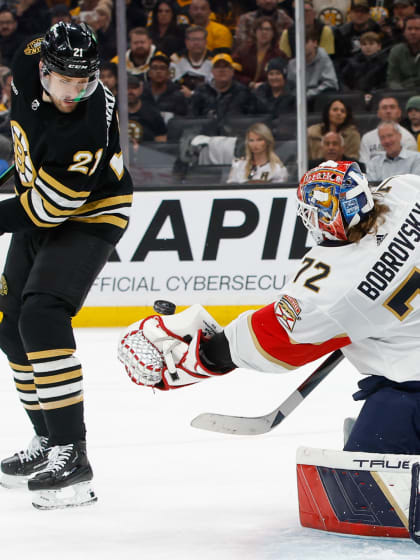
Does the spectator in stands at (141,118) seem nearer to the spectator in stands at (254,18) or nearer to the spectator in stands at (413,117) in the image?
the spectator in stands at (254,18)

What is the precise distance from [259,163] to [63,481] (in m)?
3.43

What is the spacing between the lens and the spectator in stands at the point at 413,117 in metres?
5.46

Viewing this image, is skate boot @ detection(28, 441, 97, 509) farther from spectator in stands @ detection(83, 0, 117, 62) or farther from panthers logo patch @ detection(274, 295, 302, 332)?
spectator in stands @ detection(83, 0, 117, 62)

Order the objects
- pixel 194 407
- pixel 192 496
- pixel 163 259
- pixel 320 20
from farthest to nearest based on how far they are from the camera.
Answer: pixel 320 20
pixel 163 259
pixel 194 407
pixel 192 496

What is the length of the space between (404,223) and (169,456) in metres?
1.05

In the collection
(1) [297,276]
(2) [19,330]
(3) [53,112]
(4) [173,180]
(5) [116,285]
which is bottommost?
(5) [116,285]

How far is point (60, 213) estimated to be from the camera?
84.9 inches

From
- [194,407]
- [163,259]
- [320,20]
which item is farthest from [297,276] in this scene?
[320,20]

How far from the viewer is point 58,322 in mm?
2164

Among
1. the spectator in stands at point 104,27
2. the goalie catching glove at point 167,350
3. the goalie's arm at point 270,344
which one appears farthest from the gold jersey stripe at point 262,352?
the spectator in stands at point 104,27

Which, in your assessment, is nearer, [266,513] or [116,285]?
[266,513]

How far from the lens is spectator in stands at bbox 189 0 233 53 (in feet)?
20.5

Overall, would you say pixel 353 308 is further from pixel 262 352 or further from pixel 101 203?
pixel 101 203

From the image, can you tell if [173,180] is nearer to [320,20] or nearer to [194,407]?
[320,20]
